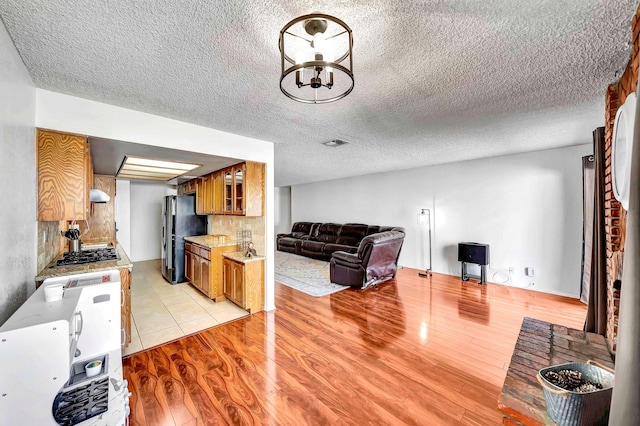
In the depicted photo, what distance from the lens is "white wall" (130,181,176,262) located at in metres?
6.49

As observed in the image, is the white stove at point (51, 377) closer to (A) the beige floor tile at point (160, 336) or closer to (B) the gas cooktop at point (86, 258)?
(A) the beige floor tile at point (160, 336)

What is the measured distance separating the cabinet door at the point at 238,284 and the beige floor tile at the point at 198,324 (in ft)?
1.30

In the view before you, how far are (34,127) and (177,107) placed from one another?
1.04 metres

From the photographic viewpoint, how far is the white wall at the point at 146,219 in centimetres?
649

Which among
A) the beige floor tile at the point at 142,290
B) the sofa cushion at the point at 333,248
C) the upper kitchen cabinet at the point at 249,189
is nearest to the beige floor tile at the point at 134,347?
the beige floor tile at the point at 142,290

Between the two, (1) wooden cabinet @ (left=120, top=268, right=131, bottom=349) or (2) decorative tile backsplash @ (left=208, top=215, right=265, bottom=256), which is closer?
(1) wooden cabinet @ (left=120, top=268, right=131, bottom=349)

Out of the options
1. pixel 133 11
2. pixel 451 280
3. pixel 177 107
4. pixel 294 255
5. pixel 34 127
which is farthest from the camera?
pixel 294 255

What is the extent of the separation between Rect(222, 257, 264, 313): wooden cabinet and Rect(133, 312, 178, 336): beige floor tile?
31.7 inches

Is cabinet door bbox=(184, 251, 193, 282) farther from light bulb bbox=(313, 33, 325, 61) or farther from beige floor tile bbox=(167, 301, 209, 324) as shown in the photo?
light bulb bbox=(313, 33, 325, 61)

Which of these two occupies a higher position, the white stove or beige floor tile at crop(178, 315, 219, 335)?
the white stove

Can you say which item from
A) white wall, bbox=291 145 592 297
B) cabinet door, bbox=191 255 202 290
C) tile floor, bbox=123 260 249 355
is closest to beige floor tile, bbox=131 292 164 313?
tile floor, bbox=123 260 249 355

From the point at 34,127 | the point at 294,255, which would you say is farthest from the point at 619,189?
the point at 294,255

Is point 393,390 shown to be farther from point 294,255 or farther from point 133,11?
point 294,255

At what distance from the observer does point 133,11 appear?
1242mm
